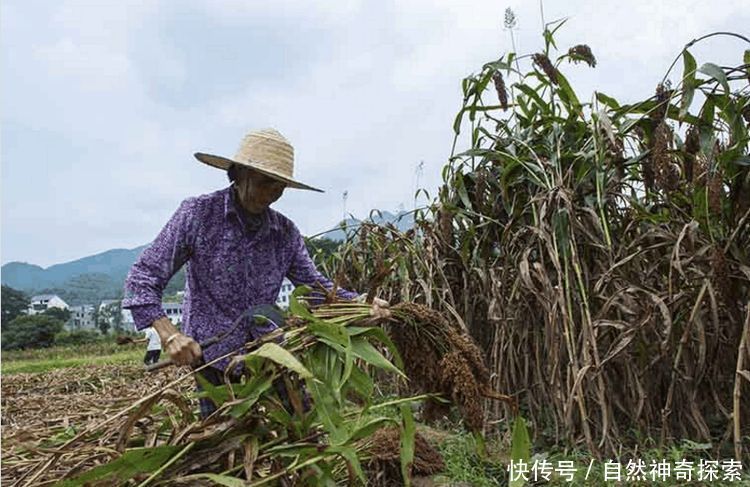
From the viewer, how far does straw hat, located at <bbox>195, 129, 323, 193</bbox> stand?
5.97 ft

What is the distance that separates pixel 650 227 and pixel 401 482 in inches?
52.3

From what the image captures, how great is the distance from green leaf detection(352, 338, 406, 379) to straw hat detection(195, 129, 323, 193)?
57cm

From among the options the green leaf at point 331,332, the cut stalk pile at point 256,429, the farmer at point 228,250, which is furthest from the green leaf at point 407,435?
the farmer at point 228,250

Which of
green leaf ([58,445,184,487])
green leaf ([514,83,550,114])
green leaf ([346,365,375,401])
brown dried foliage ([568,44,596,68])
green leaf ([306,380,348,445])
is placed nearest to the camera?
green leaf ([58,445,184,487])

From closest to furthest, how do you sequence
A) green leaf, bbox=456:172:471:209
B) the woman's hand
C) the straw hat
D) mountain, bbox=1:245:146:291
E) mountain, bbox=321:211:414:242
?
the woman's hand → the straw hat → green leaf, bbox=456:172:471:209 → mountain, bbox=321:211:414:242 → mountain, bbox=1:245:146:291

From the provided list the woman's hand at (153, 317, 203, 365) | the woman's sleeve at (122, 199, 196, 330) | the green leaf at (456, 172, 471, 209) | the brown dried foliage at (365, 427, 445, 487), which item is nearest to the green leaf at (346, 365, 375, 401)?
the woman's hand at (153, 317, 203, 365)

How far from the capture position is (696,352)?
2434 millimetres

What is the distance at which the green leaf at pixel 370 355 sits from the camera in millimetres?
1404

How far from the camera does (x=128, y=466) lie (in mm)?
1275

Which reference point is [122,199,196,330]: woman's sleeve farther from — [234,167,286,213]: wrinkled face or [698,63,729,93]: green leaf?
[698,63,729,93]: green leaf

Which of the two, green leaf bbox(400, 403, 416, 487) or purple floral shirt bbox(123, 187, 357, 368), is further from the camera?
purple floral shirt bbox(123, 187, 357, 368)

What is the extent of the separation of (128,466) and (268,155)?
3.01ft

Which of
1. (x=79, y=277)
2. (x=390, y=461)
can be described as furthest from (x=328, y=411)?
(x=79, y=277)

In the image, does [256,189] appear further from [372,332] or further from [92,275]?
[92,275]
